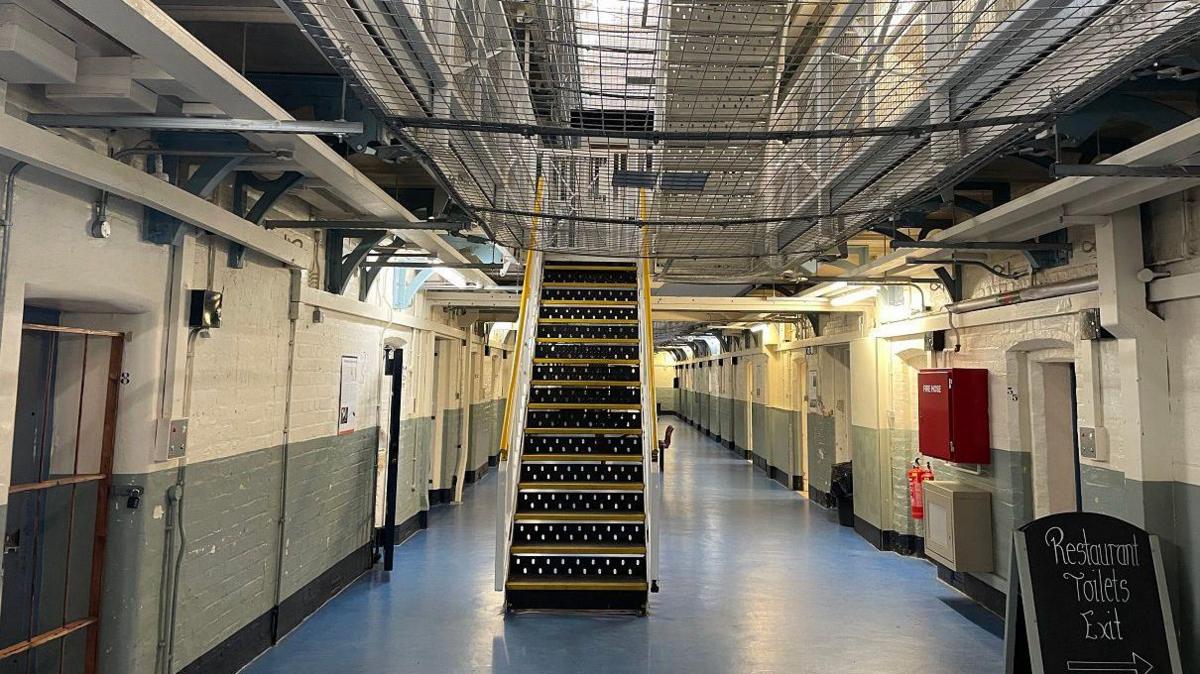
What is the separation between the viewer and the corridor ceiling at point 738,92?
1961 millimetres

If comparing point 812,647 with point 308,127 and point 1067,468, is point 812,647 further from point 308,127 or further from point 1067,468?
point 308,127

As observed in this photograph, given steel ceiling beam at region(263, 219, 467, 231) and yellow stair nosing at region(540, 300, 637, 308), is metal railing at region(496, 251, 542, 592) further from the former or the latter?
→ steel ceiling beam at region(263, 219, 467, 231)

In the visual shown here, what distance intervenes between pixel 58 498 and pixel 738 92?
140 inches

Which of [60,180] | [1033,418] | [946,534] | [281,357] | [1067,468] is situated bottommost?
[946,534]

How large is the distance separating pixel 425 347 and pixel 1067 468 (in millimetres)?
6437

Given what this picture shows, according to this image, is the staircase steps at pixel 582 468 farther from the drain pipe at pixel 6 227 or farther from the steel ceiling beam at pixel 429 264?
the drain pipe at pixel 6 227

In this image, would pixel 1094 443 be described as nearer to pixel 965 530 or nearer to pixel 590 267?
pixel 965 530

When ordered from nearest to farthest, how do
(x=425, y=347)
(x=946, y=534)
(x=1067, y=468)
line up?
1. (x=1067, y=468)
2. (x=946, y=534)
3. (x=425, y=347)

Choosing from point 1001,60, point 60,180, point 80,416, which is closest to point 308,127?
point 60,180

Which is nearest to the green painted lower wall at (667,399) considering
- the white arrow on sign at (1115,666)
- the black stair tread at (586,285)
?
the black stair tread at (586,285)

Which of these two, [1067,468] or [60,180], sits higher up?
[60,180]

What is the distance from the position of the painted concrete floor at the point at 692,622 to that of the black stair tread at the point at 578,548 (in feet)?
1.71

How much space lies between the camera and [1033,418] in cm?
532

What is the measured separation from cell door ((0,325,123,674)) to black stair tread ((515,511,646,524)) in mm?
2675
